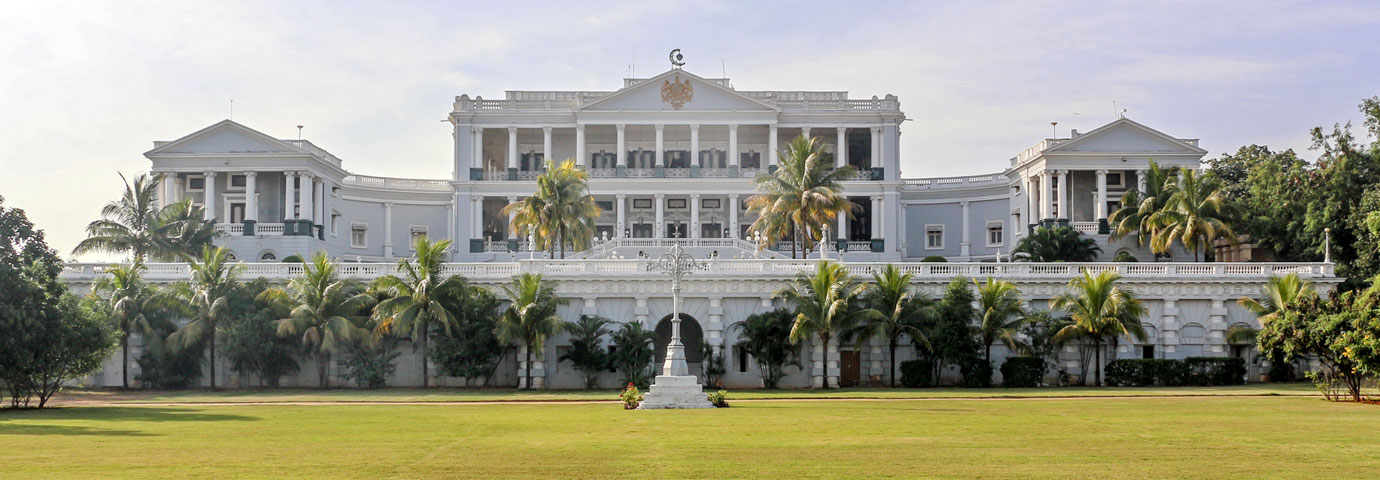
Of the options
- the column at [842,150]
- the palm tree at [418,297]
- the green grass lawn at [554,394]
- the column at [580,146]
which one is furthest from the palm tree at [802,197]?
the column at [580,146]

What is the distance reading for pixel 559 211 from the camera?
6512cm

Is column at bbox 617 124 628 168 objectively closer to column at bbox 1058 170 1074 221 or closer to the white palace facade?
the white palace facade

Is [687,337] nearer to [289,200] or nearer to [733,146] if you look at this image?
[733,146]

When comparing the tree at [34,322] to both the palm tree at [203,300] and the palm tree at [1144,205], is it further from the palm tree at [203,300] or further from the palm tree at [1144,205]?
the palm tree at [1144,205]

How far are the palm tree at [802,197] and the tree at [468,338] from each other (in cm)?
1570

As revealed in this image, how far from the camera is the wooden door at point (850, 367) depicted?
55906mm

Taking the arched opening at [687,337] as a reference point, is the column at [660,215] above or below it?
above

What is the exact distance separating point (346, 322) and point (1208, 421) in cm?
3197

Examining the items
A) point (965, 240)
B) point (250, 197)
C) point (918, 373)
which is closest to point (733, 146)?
point (965, 240)

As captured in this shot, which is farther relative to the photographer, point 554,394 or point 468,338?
point 468,338

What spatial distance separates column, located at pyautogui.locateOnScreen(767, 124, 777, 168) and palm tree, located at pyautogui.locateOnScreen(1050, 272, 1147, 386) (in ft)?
106

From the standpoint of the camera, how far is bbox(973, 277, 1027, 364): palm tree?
5334cm

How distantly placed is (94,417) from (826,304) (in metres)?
26.6

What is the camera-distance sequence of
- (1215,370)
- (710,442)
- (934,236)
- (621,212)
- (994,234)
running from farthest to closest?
(934,236) → (994,234) → (621,212) → (1215,370) → (710,442)
